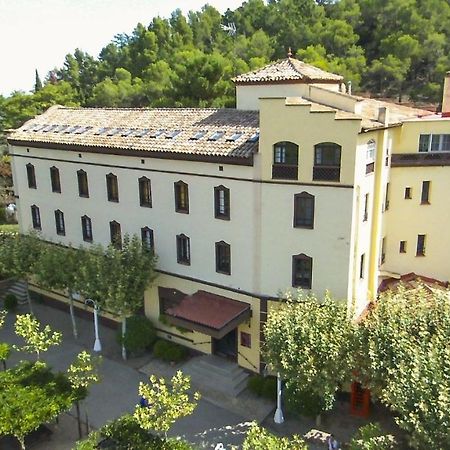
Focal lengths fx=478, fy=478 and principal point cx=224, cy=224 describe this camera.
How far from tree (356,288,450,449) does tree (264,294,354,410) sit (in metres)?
0.73

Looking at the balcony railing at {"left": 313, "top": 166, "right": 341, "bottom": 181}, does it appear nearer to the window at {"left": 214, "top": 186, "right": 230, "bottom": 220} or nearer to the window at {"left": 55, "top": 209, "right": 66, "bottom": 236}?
the window at {"left": 214, "top": 186, "right": 230, "bottom": 220}

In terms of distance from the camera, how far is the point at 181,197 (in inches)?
1010

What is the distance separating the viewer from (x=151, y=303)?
28.4 m

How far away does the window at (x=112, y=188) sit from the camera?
1117 inches

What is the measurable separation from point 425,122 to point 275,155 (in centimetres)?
953

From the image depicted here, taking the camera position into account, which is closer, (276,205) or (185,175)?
(276,205)

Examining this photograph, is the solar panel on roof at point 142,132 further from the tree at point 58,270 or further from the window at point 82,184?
the tree at point 58,270

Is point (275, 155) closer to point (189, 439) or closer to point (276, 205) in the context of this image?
point (276, 205)

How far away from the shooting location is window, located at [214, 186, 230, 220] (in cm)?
2389

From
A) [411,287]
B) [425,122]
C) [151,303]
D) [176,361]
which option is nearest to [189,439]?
[176,361]

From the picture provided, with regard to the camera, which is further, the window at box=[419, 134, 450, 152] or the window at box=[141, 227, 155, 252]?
the window at box=[141, 227, 155, 252]

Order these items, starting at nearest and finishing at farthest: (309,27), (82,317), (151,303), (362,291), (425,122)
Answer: (362,291) < (425,122) < (151,303) < (82,317) < (309,27)

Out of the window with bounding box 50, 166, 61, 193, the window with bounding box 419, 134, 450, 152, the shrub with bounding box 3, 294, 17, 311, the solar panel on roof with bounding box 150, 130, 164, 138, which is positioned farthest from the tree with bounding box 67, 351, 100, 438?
the window with bounding box 419, 134, 450, 152

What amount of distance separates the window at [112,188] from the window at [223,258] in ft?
25.1
